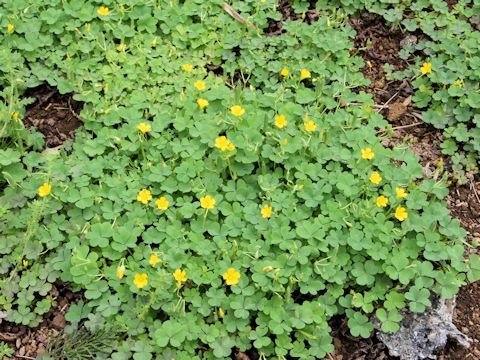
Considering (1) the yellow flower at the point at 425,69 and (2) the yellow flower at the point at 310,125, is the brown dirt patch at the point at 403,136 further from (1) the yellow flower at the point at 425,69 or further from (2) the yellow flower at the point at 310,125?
(2) the yellow flower at the point at 310,125

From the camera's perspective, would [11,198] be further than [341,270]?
Yes

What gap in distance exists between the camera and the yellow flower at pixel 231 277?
130 inches

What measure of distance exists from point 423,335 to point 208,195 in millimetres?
1492

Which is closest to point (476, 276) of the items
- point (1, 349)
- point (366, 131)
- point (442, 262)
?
point (442, 262)

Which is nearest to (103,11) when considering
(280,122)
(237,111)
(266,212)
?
(237,111)

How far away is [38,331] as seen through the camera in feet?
11.3

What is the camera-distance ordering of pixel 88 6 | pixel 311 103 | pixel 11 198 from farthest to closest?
1. pixel 88 6
2. pixel 311 103
3. pixel 11 198

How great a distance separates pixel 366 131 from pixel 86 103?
6.46 ft

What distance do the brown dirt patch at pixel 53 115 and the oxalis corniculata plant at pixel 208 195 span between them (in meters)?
0.11

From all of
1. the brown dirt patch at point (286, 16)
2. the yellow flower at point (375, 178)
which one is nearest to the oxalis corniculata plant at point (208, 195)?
the yellow flower at point (375, 178)

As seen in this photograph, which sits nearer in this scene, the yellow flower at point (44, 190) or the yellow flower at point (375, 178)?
the yellow flower at point (44, 190)

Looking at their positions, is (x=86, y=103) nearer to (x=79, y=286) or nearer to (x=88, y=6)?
(x=88, y=6)

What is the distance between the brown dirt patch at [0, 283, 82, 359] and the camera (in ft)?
11.1

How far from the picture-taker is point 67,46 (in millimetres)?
4535
